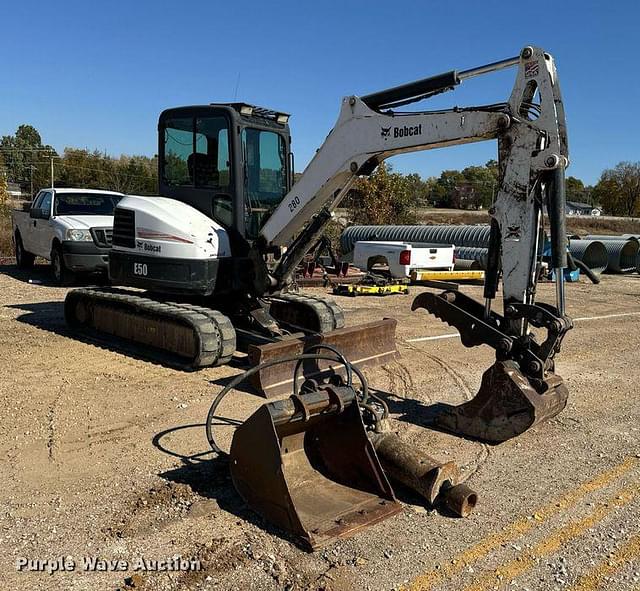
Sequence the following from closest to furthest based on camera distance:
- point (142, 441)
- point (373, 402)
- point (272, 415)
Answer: point (272, 415) → point (373, 402) → point (142, 441)

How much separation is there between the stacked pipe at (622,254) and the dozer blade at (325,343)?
1789 centimetres

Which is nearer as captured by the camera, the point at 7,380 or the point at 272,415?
the point at 272,415

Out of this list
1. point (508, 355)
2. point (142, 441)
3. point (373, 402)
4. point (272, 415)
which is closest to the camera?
point (272, 415)

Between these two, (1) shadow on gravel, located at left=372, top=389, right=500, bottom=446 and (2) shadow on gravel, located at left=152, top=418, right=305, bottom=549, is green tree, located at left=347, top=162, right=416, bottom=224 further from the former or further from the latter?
(2) shadow on gravel, located at left=152, top=418, right=305, bottom=549

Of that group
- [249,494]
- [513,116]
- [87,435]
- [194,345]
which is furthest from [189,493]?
[513,116]

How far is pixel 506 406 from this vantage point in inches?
210

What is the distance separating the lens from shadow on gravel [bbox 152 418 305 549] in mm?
4023

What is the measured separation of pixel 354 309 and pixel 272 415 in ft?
27.8

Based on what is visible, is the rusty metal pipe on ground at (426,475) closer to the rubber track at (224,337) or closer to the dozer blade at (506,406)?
the dozer blade at (506,406)

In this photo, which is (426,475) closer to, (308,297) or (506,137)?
(506,137)

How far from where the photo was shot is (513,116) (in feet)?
18.2

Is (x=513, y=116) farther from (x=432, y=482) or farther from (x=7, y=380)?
A: (x=7, y=380)

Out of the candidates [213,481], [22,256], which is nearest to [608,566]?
[213,481]

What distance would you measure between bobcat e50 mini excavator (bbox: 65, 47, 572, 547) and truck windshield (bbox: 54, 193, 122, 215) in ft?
19.2
